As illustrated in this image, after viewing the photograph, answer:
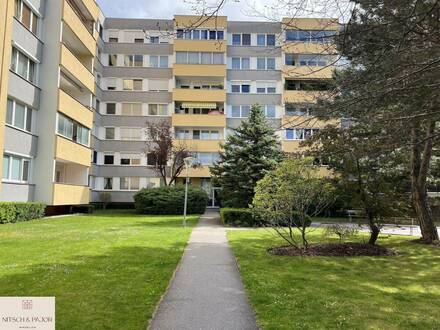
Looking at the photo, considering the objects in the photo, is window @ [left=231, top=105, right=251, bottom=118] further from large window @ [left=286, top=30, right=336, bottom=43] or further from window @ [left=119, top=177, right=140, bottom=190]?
large window @ [left=286, top=30, right=336, bottom=43]

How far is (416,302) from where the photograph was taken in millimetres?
7781

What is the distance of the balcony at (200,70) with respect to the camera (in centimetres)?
4584

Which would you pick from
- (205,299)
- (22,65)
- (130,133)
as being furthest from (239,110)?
(205,299)

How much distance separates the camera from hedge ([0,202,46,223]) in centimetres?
2169

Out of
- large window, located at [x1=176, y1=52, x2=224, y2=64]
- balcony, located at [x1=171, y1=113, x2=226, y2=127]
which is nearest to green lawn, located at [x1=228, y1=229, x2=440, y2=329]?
balcony, located at [x1=171, y1=113, x2=226, y2=127]

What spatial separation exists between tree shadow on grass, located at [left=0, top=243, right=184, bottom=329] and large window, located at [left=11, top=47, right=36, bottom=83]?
16532 mm

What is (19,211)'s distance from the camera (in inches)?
912

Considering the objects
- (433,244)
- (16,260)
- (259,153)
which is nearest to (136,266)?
(16,260)

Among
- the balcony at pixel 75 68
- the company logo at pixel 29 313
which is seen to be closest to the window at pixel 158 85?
the balcony at pixel 75 68

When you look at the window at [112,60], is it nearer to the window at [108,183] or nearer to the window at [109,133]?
the window at [109,133]

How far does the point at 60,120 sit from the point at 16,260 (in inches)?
728

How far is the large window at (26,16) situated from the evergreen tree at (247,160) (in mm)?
14166

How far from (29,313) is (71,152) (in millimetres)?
28755

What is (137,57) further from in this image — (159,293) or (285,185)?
(159,293)
